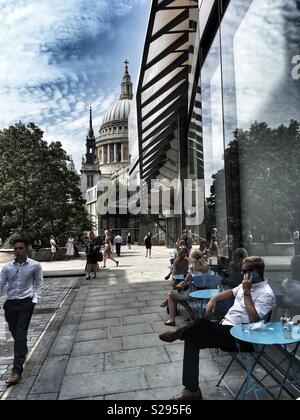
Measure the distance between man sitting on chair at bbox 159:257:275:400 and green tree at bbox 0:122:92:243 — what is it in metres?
20.7

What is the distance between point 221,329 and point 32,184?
71.7 ft

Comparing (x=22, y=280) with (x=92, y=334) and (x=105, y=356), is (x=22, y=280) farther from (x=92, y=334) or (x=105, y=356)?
(x=92, y=334)

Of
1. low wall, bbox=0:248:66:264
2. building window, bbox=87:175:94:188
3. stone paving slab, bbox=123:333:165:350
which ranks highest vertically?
building window, bbox=87:175:94:188

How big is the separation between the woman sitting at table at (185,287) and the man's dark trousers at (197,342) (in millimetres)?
2347

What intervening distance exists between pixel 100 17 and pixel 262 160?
3.86 m

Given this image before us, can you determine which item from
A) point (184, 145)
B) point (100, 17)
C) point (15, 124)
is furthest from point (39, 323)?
point (15, 124)

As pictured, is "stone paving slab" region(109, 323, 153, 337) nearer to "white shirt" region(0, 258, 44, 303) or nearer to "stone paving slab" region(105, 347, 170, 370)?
"stone paving slab" region(105, 347, 170, 370)

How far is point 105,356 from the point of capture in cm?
511

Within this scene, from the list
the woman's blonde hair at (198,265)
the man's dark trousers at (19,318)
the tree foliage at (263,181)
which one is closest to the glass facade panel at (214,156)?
the tree foliage at (263,181)

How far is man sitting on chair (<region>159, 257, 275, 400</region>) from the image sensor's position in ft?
11.8

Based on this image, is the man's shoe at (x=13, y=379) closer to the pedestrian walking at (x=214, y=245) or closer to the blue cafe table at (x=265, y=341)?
the blue cafe table at (x=265, y=341)

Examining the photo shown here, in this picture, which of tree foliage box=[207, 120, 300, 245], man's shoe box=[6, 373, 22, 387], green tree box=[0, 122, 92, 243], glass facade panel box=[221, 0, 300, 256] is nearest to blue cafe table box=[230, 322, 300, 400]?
glass facade panel box=[221, 0, 300, 256]

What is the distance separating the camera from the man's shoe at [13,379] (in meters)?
4.24
